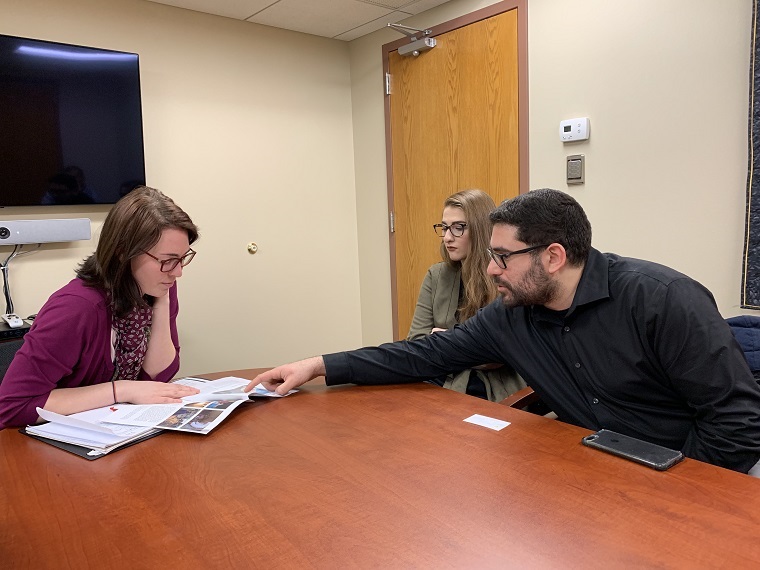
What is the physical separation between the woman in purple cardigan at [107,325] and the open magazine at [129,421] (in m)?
0.05

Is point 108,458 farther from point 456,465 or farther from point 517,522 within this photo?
point 517,522

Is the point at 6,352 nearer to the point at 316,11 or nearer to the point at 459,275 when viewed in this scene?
the point at 459,275

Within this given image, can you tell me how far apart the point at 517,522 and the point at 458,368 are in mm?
867

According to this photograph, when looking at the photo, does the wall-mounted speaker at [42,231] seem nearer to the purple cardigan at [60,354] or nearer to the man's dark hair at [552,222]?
the purple cardigan at [60,354]

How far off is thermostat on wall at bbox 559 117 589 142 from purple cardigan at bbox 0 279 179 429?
2.23 meters

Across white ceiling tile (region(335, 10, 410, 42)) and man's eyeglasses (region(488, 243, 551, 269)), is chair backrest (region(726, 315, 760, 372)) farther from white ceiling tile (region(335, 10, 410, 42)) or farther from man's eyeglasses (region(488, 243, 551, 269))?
white ceiling tile (region(335, 10, 410, 42))

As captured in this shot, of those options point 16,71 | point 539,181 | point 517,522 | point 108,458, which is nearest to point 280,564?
point 517,522

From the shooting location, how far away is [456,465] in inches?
48.4

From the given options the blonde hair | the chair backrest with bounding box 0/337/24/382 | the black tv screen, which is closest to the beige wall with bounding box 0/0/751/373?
the black tv screen

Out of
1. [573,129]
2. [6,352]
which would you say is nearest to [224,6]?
[573,129]

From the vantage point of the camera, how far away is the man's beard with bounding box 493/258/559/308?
5.15ft

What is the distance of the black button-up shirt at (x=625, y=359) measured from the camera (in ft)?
4.34

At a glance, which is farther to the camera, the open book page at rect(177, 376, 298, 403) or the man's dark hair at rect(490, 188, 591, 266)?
the open book page at rect(177, 376, 298, 403)

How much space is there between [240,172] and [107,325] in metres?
2.17
